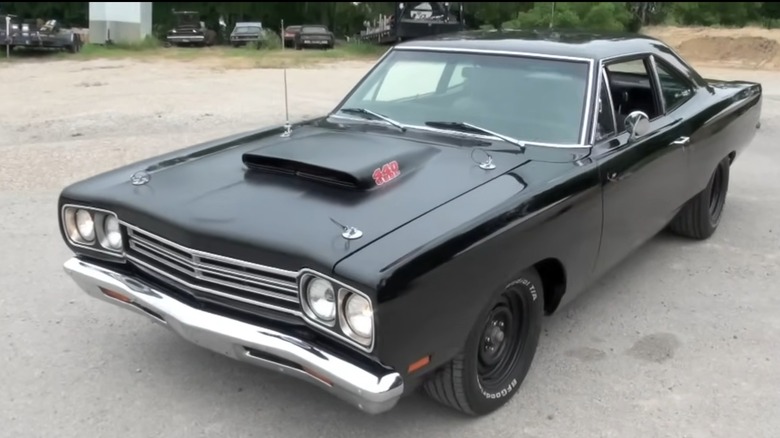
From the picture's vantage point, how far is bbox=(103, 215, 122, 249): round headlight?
131 inches

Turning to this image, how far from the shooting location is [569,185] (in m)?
3.41

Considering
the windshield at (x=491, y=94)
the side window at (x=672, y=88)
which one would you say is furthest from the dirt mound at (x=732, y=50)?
the windshield at (x=491, y=94)

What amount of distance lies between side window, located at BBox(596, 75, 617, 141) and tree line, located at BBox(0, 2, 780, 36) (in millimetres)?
20760

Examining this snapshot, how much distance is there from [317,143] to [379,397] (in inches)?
58.1

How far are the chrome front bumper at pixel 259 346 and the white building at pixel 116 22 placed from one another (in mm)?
31742

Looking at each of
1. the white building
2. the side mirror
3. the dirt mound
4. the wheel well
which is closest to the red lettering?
the wheel well

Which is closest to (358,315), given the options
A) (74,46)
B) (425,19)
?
(74,46)

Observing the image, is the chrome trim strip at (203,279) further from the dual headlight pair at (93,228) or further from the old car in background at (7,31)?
the old car in background at (7,31)

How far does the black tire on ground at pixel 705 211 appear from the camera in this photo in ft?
17.5

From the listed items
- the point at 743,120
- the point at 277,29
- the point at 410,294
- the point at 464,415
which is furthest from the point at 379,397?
the point at 277,29

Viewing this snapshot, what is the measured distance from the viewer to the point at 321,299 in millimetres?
2725

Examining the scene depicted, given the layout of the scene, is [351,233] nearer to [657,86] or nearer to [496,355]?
[496,355]

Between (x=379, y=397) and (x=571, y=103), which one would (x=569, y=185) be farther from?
(x=379, y=397)

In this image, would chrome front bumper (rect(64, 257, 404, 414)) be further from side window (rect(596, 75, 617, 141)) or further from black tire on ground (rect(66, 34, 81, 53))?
black tire on ground (rect(66, 34, 81, 53))
